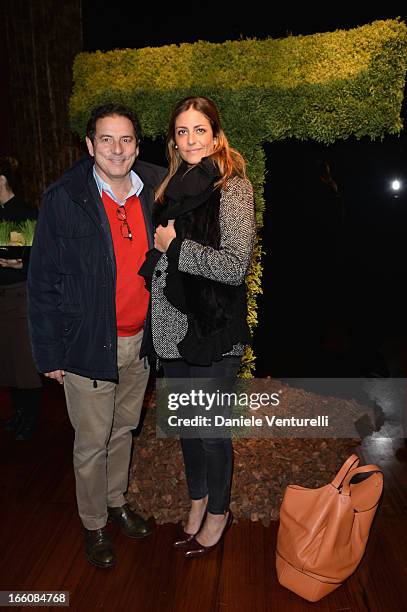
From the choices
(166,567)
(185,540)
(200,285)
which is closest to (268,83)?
(200,285)

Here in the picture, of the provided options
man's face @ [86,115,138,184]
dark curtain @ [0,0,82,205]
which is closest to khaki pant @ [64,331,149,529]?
man's face @ [86,115,138,184]

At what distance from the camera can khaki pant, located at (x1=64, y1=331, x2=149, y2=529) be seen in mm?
2139

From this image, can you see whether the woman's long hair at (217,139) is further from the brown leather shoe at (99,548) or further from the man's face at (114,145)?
the brown leather shoe at (99,548)

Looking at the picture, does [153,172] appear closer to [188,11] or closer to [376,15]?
[188,11]

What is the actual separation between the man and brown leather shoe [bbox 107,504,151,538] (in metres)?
0.23

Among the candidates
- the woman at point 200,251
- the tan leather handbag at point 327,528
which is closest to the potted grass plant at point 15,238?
the woman at point 200,251

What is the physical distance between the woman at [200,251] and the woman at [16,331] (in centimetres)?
154

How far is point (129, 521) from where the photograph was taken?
2510mm

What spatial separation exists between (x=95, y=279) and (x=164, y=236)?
1.08 ft

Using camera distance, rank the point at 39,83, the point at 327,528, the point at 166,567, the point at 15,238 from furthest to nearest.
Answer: the point at 39,83, the point at 15,238, the point at 166,567, the point at 327,528

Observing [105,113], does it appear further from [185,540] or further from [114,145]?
[185,540]

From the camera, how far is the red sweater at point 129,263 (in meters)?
2.06

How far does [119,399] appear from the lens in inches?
93.1

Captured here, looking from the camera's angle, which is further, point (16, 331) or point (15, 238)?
point (16, 331)
